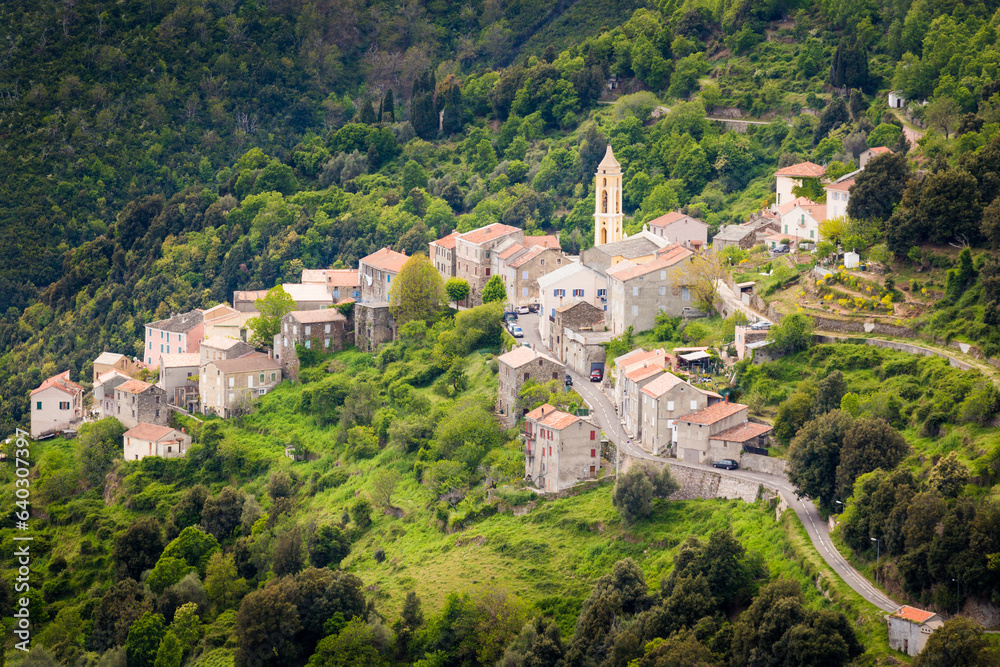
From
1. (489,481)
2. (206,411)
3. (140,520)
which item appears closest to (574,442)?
(489,481)

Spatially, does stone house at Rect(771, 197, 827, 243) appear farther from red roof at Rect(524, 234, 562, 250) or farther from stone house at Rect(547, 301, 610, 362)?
red roof at Rect(524, 234, 562, 250)

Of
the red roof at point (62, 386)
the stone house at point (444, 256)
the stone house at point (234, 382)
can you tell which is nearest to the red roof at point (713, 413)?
the stone house at point (444, 256)

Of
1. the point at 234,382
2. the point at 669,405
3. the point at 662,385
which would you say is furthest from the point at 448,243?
the point at 669,405

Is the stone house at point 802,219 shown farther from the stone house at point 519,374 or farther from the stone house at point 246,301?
the stone house at point 246,301

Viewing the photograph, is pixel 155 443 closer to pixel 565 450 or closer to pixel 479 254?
pixel 479 254

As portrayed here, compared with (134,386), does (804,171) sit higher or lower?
higher

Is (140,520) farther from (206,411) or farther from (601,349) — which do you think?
(601,349)
